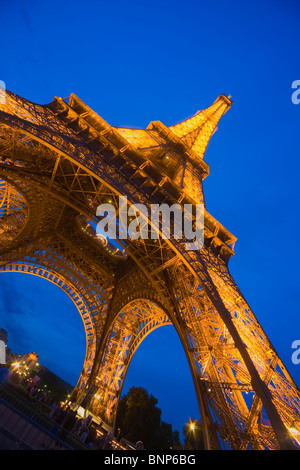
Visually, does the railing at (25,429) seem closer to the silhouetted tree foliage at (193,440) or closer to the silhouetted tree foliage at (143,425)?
the silhouetted tree foliage at (193,440)

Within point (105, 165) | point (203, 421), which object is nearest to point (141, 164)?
point (105, 165)

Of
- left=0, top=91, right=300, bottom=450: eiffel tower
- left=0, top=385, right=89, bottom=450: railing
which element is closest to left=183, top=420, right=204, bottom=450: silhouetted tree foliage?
left=0, top=91, right=300, bottom=450: eiffel tower

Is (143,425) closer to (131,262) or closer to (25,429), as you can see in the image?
(131,262)

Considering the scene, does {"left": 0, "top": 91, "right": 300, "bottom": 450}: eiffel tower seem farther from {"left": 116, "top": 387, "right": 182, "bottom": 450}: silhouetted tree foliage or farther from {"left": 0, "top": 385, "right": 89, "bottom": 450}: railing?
{"left": 116, "top": 387, "right": 182, "bottom": 450}: silhouetted tree foliage

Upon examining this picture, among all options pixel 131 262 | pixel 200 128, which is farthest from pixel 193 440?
pixel 200 128

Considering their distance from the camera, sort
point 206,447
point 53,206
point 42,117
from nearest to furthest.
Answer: point 206,447 → point 42,117 → point 53,206
